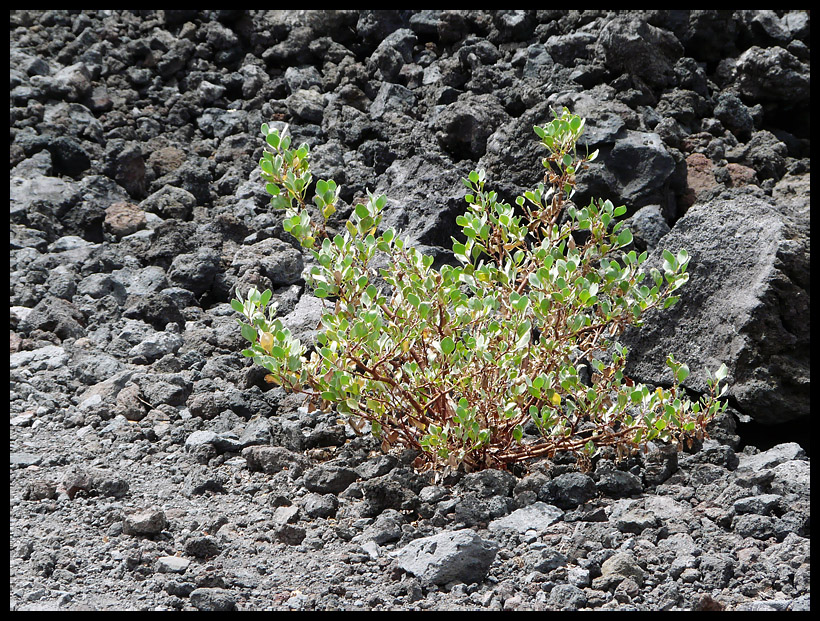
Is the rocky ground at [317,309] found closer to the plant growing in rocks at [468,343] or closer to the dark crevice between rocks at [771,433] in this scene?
the dark crevice between rocks at [771,433]

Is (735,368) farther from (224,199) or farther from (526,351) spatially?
(224,199)

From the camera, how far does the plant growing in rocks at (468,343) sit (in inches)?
103

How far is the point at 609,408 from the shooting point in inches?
111

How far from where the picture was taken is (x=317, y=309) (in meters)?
3.96

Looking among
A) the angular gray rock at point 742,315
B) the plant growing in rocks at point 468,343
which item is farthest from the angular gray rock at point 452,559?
the angular gray rock at point 742,315

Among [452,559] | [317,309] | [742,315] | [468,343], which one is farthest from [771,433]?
[317,309]

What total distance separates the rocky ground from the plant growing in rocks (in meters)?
0.16

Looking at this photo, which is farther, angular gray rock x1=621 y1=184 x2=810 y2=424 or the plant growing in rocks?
angular gray rock x1=621 y1=184 x2=810 y2=424

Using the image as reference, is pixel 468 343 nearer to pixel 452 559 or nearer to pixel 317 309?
pixel 452 559

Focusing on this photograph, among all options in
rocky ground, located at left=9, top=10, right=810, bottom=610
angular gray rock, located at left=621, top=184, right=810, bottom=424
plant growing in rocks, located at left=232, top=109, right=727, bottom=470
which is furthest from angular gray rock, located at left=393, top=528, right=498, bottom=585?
angular gray rock, located at left=621, top=184, right=810, bottom=424

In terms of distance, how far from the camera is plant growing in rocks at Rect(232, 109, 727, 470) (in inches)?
103

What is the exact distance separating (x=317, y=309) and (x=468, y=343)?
4.61 ft

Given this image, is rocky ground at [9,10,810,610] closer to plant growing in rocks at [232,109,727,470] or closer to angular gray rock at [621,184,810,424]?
angular gray rock at [621,184,810,424]
